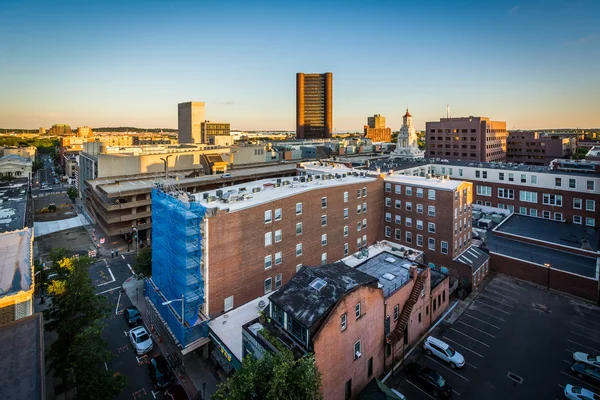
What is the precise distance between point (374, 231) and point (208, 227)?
29.8 metres

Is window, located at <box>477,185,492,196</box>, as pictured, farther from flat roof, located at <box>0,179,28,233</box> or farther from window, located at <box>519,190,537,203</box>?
flat roof, located at <box>0,179,28,233</box>

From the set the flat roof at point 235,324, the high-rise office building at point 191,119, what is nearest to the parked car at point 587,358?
the flat roof at point 235,324

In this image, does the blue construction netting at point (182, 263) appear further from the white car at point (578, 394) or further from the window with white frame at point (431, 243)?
the window with white frame at point (431, 243)

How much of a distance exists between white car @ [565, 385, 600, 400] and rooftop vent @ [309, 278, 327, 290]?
22.0 meters

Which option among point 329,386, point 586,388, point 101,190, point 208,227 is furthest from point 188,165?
point 586,388

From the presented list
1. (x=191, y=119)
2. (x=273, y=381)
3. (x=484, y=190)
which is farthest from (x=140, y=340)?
(x=191, y=119)

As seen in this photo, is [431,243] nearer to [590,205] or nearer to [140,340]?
[590,205]

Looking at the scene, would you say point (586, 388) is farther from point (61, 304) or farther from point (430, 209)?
point (61, 304)

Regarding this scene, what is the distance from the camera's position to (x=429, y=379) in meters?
28.0

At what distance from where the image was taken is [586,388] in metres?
27.7

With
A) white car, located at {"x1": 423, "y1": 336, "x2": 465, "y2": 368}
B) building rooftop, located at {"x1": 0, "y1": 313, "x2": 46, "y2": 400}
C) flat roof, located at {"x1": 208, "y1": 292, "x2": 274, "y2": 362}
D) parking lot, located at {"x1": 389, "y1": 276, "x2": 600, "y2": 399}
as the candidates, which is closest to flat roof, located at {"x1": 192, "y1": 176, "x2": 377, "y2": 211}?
flat roof, located at {"x1": 208, "y1": 292, "x2": 274, "y2": 362}

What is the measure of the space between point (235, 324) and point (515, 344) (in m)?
28.2

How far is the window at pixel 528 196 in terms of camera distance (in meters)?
63.2

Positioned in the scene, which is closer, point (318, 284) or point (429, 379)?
point (318, 284)
